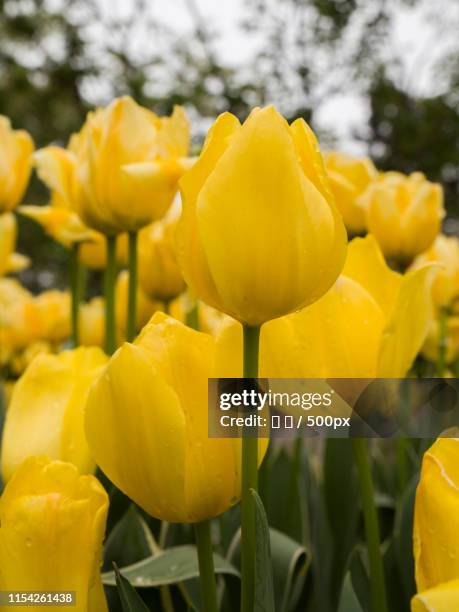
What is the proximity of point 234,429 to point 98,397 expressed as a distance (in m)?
0.06

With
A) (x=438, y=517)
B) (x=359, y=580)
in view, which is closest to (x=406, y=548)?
(x=359, y=580)

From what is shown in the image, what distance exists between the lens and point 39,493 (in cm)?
35

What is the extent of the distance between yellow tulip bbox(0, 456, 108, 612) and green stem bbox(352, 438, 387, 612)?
0.15 m

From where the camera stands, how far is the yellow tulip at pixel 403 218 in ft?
2.78

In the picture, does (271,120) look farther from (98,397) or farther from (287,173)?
(98,397)

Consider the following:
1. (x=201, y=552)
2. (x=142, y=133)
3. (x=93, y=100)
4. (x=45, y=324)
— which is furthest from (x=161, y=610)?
(x=93, y=100)

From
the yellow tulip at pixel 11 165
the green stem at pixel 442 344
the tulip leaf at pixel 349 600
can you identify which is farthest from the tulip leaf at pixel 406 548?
the yellow tulip at pixel 11 165

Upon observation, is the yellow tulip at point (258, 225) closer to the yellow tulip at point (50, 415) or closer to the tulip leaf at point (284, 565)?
the yellow tulip at point (50, 415)

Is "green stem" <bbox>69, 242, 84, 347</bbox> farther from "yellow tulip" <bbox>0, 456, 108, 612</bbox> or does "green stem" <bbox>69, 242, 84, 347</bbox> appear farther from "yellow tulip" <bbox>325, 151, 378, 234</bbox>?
"yellow tulip" <bbox>0, 456, 108, 612</bbox>

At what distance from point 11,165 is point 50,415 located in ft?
1.60

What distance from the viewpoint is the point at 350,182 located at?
→ 88 cm

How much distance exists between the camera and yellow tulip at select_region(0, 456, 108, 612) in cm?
34

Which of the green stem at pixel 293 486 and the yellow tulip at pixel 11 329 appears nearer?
the green stem at pixel 293 486

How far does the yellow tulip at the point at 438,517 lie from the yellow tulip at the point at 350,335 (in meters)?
0.12
